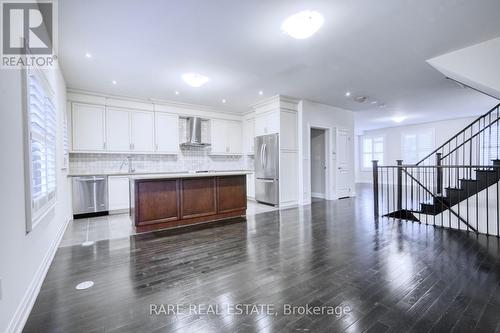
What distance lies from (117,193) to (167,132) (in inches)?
77.1

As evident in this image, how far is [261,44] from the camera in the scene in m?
3.28

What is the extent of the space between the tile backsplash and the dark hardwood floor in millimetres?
2877

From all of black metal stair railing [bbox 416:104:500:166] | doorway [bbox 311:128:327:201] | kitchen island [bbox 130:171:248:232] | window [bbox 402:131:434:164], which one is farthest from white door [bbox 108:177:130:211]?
window [bbox 402:131:434:164]

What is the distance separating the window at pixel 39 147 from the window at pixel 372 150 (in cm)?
1201

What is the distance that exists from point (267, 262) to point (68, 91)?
5445 millimetres

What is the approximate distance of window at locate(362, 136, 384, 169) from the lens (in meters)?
11.2

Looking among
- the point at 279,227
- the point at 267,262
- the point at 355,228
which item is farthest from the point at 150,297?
the point at 355,228

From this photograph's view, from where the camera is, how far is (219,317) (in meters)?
1.68

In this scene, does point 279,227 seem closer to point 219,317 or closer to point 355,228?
point 355,228

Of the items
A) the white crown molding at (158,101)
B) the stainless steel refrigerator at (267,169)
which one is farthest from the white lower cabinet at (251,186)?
the white crown molding at (158,101)

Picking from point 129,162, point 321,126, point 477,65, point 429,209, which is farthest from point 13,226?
point 321,126

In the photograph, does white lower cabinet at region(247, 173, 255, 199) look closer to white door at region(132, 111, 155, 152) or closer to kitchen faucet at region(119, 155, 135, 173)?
white door at region(132, 111, 155, 152)

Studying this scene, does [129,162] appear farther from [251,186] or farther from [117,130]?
[251,186]

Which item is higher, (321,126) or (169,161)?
(321,126)
